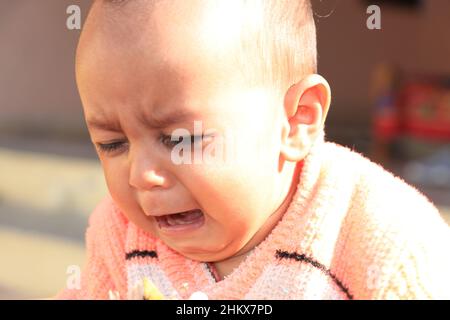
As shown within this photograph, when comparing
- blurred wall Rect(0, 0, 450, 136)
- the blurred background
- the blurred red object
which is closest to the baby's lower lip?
the blurred background

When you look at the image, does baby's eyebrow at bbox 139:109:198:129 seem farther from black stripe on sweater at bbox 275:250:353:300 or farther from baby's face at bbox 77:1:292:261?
black stripe on sweater at bbox 275:250:353:300

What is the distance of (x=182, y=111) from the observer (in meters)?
0.87

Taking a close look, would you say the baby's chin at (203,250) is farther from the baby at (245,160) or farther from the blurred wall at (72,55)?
the blurred wall at (72,55)

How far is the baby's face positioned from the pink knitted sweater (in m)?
0.07

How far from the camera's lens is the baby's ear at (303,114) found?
3.12 feet

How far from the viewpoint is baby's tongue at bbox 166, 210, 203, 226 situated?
37.4 inches

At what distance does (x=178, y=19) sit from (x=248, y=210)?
0.23 metres

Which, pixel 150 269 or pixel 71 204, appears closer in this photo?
pixel 150 269

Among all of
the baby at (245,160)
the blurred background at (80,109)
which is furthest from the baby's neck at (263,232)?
the blurred background at (80,109)

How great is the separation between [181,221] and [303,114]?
0.19m

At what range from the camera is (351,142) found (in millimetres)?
3135

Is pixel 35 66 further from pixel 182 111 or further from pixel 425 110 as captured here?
pixel 182 111
